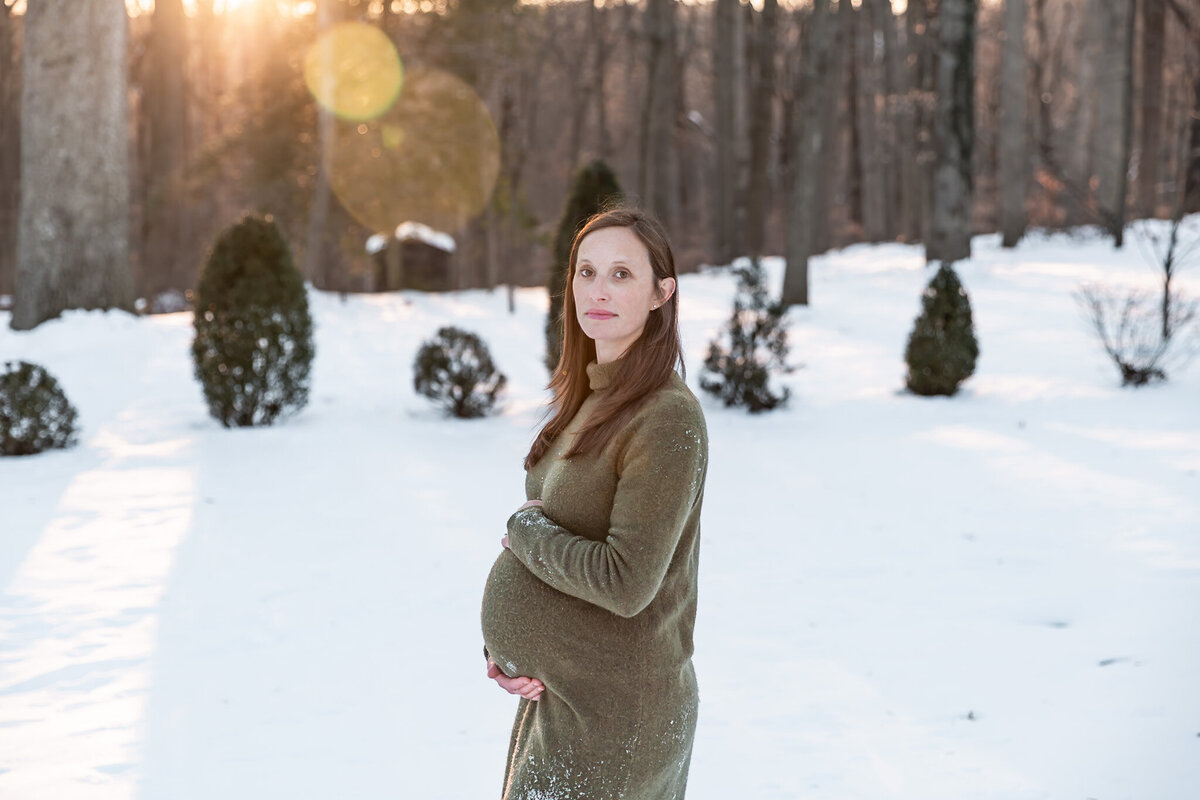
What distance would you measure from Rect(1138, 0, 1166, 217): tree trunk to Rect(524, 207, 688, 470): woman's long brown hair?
82.2ft

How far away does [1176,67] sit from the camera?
2886 centimetres

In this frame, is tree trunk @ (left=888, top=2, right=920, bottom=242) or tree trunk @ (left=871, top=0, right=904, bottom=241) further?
tree trunk @ (left=871, top=0, right=904, bottom=241)

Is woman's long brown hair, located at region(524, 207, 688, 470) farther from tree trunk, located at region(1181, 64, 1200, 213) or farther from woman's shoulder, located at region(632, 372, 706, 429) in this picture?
tree trunk, located at region(1181, 64, 1200, 213)

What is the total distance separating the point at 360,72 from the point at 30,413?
14781mm

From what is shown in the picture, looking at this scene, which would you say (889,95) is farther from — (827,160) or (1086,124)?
(1086,124)

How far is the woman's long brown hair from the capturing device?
6.37ft

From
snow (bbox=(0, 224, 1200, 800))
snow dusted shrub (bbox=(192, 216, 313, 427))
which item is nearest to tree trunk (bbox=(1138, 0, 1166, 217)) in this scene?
snow (bbox=(0, 224, 1200, 800))

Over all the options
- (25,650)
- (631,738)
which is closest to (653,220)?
(631,738)

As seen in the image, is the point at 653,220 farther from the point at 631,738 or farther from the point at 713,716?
the point at 713,716

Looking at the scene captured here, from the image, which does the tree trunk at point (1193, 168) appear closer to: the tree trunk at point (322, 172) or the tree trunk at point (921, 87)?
the tree trunk at point (921, 87)

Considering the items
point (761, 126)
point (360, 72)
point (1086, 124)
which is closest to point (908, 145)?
point (1086, 124)

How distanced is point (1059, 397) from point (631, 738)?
947 centimetres

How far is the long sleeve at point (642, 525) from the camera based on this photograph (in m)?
1.82

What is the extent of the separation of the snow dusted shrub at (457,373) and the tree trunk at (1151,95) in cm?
1898
